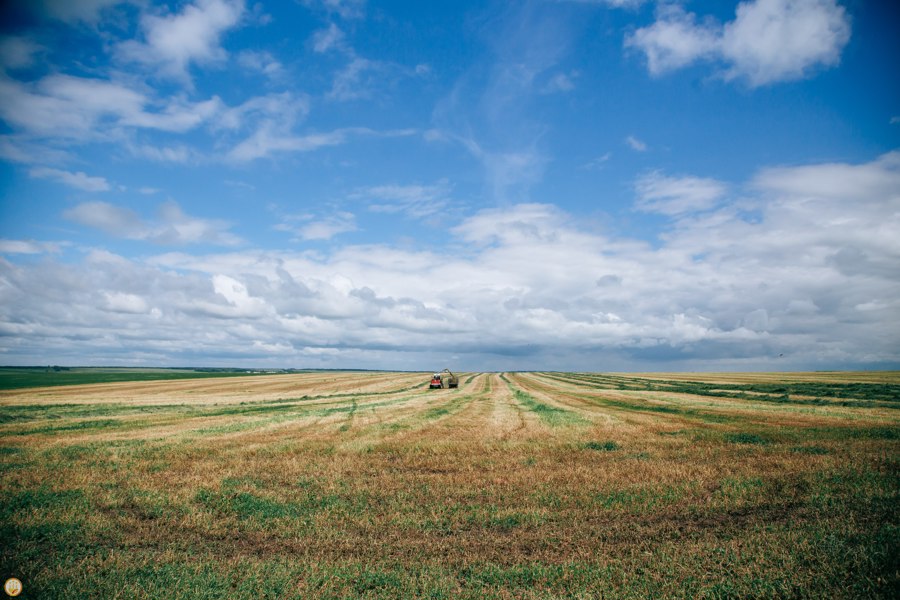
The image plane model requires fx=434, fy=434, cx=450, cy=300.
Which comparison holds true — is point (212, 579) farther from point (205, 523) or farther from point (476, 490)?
point (476, 490)

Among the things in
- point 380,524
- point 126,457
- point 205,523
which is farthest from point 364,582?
point 126,457

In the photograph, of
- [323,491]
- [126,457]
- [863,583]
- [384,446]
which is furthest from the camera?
[384,446]

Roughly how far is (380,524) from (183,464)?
33.6ft

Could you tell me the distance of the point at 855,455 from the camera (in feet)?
50.9

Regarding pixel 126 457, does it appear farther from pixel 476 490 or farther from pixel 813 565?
pixel 813 565

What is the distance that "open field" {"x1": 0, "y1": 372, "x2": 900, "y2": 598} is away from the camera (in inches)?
300

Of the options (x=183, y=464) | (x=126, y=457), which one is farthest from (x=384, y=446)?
(x=126, y=457)

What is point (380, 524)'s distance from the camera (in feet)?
33.8

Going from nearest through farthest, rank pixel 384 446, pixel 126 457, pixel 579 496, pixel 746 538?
pixel 746 538 < pixel 579 496 < pixel 126 457 < pixel 384 446

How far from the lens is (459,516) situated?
421 inches

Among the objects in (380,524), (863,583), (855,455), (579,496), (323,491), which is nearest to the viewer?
(863,583)

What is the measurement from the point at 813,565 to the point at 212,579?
427 inches

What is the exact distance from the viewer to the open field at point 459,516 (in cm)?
762

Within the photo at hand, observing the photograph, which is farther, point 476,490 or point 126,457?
point 126,457
